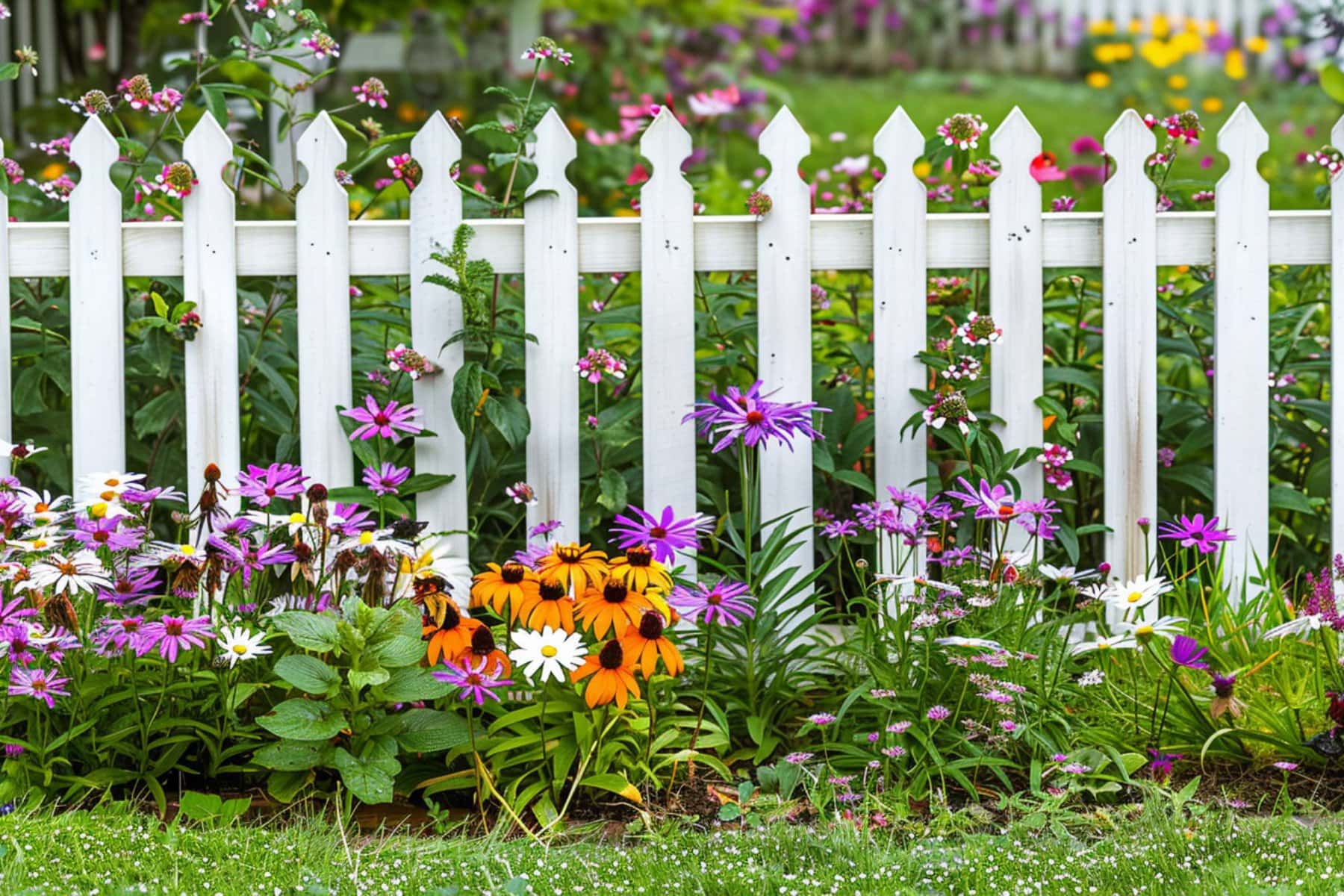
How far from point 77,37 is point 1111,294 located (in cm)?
553

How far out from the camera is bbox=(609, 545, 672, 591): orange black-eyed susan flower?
2.42 meters

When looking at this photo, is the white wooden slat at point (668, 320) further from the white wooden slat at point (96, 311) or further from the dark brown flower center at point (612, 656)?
the white wooden slat at point (96, 311)

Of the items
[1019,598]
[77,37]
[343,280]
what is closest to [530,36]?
[77,37]

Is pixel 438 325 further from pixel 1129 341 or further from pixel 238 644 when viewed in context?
pixel 1129 341

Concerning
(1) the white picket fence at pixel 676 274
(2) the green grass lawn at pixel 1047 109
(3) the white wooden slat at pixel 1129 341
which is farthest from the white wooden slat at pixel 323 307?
(2) the green grass lawn at pixel 1047 109

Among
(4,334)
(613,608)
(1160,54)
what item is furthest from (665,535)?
(1160,54)

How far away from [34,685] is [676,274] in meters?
1.37

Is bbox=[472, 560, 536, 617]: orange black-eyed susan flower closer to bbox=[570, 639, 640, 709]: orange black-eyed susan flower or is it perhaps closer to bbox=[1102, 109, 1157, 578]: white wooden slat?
bbox=[570, 639, 640, 709]: orange black-eyed susan flower

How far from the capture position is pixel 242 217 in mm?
5391

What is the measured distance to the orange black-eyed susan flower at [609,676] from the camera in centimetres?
229

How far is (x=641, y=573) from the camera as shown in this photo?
2.43m

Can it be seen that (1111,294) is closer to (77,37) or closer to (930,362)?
(930,362)

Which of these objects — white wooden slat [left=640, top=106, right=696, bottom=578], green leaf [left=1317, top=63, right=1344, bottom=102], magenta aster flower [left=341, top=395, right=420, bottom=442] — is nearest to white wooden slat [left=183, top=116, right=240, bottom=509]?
magenta aster flower [left=341, top=395, right=420, bottom=442]

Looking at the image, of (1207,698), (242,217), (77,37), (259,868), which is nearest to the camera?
(259,868)
